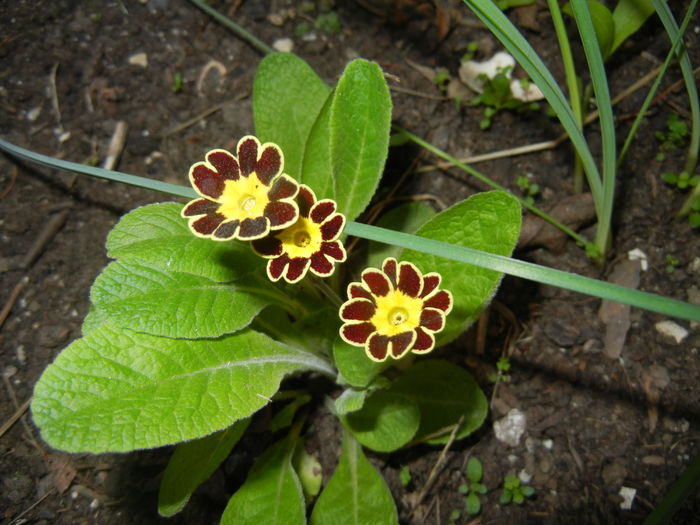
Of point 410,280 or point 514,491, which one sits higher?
point 410,280

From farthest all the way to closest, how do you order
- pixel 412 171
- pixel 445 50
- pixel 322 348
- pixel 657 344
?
1. pixel 445 50
2. pixel 412 171
3. pixel 657 344
4. pixel 322 348

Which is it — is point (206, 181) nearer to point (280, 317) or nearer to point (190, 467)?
point (280, 317)

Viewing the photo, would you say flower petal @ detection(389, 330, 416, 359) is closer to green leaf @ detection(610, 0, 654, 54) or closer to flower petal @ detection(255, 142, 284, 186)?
flower petal @ detection(255, 142, 284, 186)

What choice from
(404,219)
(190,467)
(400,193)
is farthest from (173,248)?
(400,193)

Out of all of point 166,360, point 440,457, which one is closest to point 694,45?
point 440,457

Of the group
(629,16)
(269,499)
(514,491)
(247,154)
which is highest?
(629,16)

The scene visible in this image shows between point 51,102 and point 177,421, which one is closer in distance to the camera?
point 177,421

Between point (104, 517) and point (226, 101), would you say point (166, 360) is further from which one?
point (226, 101)

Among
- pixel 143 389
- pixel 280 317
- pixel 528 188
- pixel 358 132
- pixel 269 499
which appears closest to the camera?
pixel 143 389
